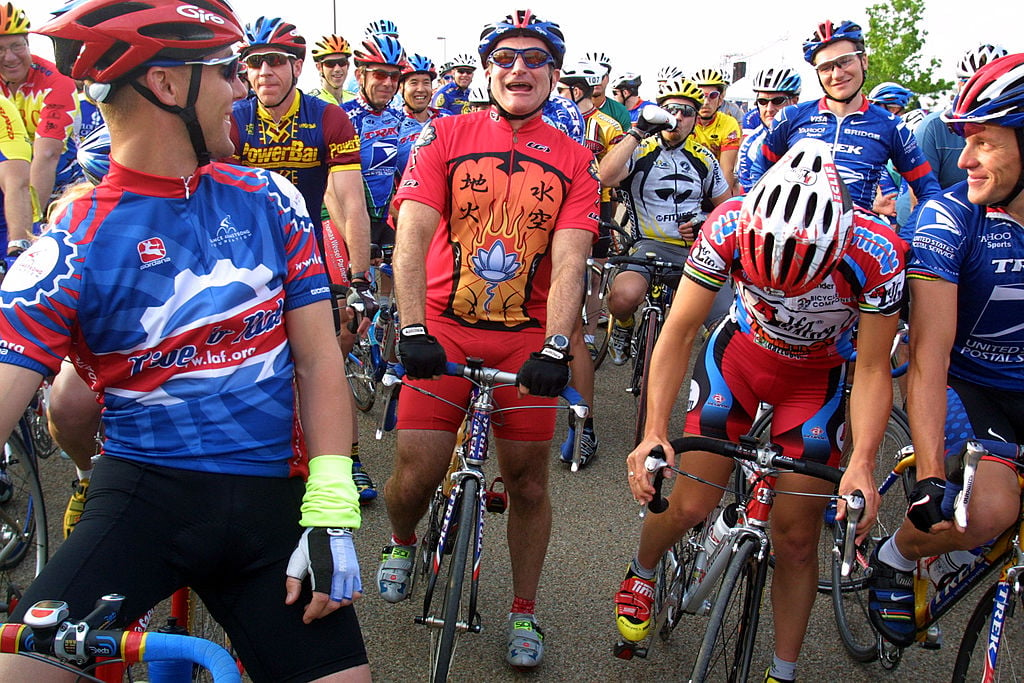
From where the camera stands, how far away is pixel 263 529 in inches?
80.4

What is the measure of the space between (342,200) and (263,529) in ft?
10.8

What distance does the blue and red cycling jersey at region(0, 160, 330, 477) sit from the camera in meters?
1.90

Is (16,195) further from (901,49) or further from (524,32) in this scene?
(901,49)

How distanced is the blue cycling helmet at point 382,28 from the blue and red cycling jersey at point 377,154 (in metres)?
0.64

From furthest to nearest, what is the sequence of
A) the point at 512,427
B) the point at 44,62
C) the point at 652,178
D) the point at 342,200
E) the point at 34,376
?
the point at 652,178
the point at 44,62
the point at 342,200
the point at 512,427
the point at 34,376

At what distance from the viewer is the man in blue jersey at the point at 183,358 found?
1920 millimetres

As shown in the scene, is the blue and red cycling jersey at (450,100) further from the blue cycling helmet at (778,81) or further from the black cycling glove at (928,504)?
the black cycling glove at (928,504)

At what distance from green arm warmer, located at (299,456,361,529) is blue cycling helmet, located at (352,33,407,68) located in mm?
5620

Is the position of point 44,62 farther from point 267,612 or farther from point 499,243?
point 267,612

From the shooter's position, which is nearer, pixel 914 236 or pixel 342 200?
pixel 914 236

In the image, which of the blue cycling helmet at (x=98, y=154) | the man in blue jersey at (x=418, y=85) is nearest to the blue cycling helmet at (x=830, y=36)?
the man in blue jersey at (x=418, y=85)

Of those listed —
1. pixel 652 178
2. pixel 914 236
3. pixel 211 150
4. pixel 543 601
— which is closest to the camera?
pixel 211 150

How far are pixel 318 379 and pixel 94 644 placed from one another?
0.85m

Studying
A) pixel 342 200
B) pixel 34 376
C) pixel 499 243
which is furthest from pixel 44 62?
pixel 34 376
